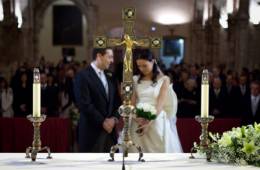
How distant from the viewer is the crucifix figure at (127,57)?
12.4ft

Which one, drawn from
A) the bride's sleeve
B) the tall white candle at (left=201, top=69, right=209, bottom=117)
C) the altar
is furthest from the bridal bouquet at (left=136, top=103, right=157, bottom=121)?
the tall white candle at (left=201, top=69, right=209, bottom=117)

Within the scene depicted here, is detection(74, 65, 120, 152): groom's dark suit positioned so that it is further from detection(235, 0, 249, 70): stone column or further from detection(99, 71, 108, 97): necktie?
detection(235, 0, 249, 70): stone column

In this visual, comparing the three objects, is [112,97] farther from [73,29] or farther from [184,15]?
[73,29]

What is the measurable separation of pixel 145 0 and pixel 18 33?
368cm

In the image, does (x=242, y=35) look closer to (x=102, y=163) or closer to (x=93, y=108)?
(x=93, y=108)

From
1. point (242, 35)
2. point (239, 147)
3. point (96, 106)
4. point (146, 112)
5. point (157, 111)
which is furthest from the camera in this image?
point (242, 35)

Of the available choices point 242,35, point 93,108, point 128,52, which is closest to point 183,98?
point 93,108

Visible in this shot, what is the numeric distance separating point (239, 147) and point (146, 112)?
205cm

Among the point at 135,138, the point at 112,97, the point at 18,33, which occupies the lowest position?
the point at 135,138

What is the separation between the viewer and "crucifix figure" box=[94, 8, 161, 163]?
3766 millimetres

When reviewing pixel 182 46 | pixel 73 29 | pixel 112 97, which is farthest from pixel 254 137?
pixel 73 29

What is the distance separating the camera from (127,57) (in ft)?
12.7

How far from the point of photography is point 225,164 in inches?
149

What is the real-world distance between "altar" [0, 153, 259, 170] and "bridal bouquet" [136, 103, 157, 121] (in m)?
1.50
